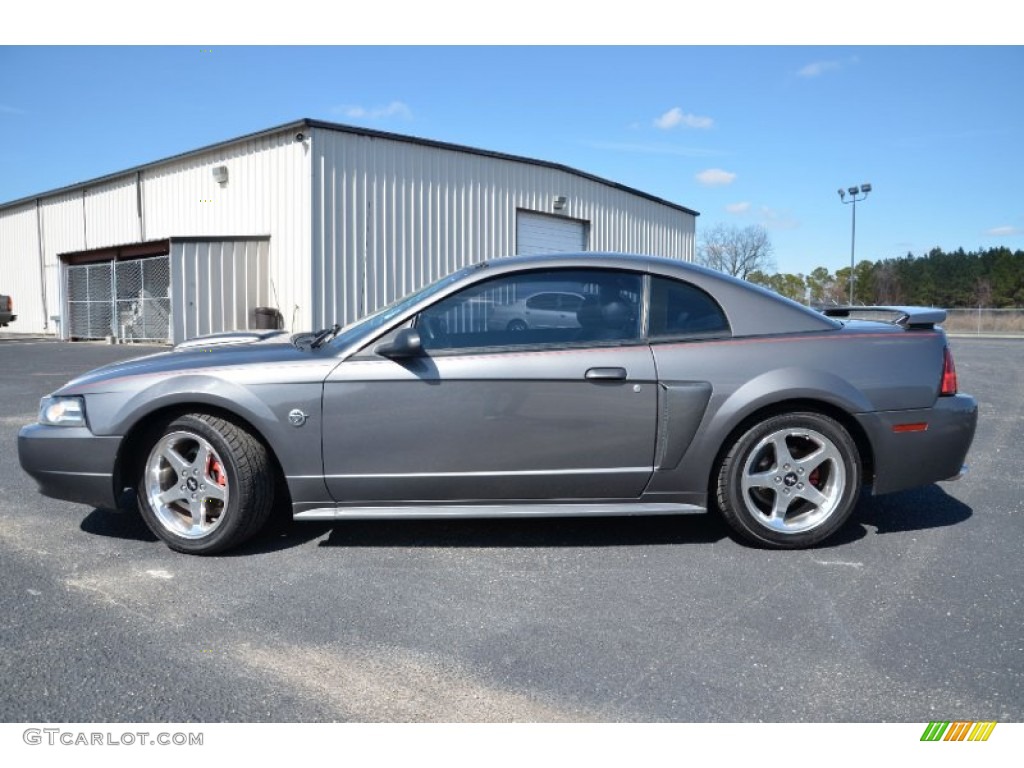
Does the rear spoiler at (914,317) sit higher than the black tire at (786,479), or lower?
higher

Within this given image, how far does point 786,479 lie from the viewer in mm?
3662

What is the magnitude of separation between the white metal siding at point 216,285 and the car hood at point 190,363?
43.2 feet

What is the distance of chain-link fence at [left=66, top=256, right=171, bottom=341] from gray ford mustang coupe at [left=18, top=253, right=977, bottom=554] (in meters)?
16.3

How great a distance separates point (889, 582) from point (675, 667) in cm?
135

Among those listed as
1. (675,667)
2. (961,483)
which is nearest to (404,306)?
(675,667)

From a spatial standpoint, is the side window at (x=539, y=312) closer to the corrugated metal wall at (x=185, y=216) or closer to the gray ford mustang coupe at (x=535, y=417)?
the gray ford mustang coupe at (x=535, y=417)

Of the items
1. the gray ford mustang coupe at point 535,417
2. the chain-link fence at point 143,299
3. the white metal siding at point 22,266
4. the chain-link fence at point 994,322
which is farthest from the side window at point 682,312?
the chain-link fence at point 994,322

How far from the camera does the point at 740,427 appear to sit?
12.0 ft

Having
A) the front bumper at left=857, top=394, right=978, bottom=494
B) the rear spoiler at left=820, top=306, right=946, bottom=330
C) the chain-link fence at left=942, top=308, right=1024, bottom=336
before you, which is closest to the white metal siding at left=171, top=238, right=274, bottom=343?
the rear spoiler at left=820, top=306, right=946, bottom=330

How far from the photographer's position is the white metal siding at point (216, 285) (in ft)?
54.2

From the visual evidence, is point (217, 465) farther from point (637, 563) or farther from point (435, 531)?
point (637, 563)

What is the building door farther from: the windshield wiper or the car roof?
the car roof
